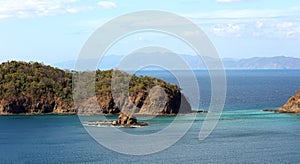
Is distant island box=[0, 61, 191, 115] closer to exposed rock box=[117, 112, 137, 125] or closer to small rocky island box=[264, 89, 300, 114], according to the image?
exposed rock box=[117, 112, 137, 125]

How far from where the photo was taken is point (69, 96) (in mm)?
131250

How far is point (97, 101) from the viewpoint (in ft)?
409

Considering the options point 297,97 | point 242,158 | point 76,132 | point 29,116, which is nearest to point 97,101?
point 29,116

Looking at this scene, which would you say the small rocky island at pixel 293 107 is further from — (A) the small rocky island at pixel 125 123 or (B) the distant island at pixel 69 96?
(A) the small rocky island at pixel 125 123

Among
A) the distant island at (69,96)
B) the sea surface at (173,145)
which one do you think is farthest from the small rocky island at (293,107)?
the distant island at (69,96)

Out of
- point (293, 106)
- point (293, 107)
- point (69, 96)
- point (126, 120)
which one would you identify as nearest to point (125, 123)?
point (126, 120)

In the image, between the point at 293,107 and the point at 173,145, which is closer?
the point at 173,145

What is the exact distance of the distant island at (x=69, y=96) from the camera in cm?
12288

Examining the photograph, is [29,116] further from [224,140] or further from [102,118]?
[224,140]

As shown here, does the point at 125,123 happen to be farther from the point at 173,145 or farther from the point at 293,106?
the point at 293,106

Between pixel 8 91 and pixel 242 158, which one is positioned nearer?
pixel 242 158

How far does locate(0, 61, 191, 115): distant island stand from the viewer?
12288cm

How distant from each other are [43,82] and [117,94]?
68.6 ft

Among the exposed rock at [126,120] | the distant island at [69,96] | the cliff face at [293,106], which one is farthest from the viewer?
the distant island at [69,96]
